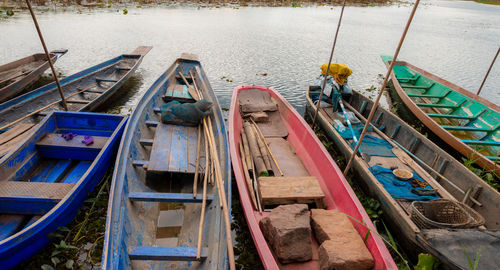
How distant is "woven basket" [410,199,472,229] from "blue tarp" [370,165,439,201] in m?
0.76

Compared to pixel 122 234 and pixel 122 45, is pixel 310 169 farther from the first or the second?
pixel 122 45

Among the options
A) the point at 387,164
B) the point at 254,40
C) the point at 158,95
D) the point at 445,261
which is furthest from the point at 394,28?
the point at 445,261

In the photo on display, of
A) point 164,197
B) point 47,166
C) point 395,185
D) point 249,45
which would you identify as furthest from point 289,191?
point 249,45

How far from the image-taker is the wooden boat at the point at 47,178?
3637 millimetres

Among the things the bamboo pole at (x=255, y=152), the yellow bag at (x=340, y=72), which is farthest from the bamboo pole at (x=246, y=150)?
the yellow bag at (x=340, y=72)

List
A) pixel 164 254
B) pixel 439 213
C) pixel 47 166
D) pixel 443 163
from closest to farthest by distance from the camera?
pixel 164 254, pixel 439 213, pixel 47 166, pixel 443 163

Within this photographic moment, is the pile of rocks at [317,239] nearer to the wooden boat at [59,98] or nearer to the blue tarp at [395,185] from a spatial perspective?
the blue tarp at [395,185]

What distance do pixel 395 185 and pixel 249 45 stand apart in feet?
52.1

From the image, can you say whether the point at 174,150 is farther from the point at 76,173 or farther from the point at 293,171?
the point at 293,171

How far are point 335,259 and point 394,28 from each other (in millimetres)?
31106

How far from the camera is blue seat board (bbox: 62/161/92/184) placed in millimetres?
5157

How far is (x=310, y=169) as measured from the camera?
5887 millimetres

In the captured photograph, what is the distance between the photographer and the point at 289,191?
4.59m

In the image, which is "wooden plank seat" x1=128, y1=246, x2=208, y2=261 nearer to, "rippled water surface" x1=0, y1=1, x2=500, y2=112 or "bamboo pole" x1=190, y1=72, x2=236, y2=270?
"bamboo pole" x1=190, y1=72, x2=236, y2=270
